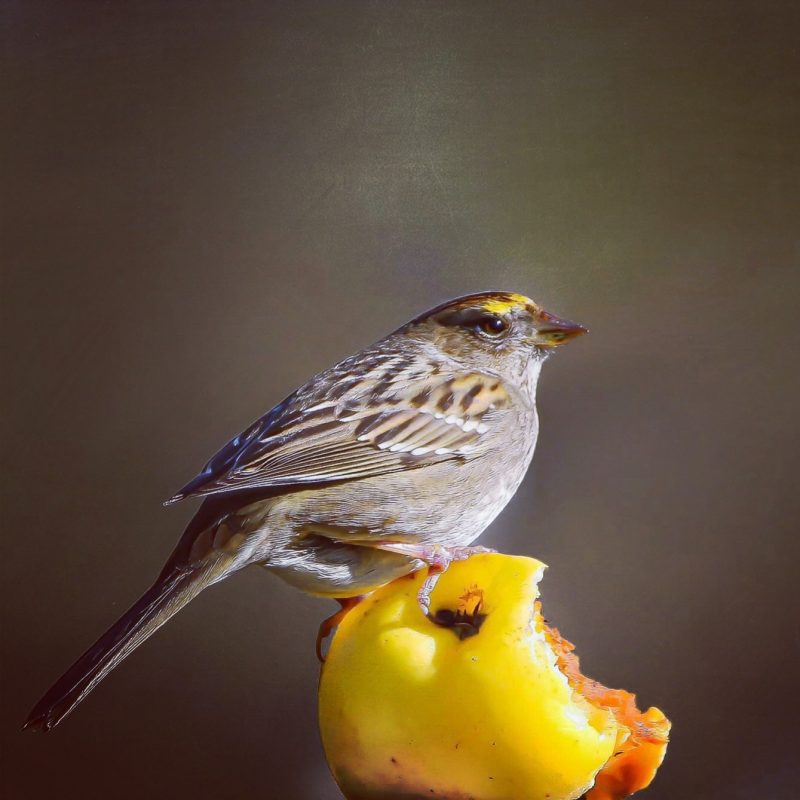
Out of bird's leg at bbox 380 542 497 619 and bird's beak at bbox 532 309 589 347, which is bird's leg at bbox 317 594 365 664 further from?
bird's beak at bbox 532 309 589 347

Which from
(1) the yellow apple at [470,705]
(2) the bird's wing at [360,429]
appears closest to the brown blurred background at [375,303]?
(2) the bird's wing at [360,429]

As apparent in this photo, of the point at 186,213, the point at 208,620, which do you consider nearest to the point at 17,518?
the point at 208,620

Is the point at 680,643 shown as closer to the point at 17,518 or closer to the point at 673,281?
the point at 673,281

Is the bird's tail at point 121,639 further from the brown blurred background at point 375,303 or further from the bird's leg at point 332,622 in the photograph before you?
the brown blurred background at point 375,303

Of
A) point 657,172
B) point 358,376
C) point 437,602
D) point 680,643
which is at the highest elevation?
point 657,172

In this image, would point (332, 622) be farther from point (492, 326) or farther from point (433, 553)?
point (492, 326)
